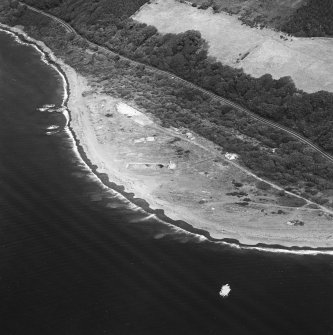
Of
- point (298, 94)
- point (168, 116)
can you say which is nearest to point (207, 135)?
point (168, 116)

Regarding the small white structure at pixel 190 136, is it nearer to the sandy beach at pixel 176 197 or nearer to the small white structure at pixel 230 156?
the sandy beach at pixel 176 197

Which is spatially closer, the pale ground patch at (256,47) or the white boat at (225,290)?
the white boat at (225,290)

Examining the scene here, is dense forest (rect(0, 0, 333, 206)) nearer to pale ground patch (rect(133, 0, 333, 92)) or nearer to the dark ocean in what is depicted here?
pale ground patch (rect(133, 0, 333, 92))

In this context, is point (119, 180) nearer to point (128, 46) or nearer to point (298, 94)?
point (298, 94)

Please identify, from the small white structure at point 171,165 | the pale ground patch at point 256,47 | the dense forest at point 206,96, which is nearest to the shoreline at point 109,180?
the dense forest at point 206,96

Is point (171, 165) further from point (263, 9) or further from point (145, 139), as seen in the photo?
point (263, 9)

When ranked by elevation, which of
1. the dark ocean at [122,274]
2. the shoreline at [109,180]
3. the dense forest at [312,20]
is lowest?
the dark ocean at [122,274]
